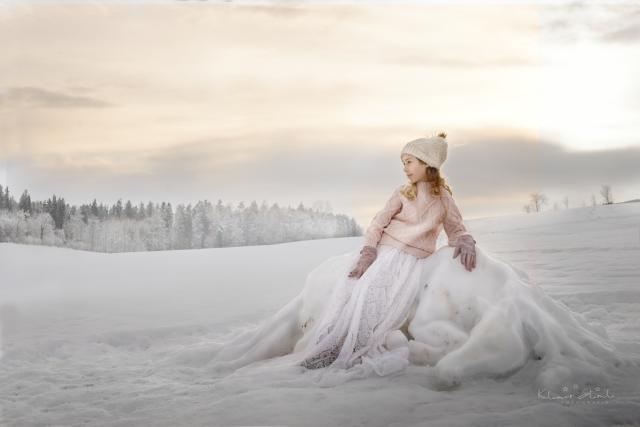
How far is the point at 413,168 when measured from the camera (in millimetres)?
3162

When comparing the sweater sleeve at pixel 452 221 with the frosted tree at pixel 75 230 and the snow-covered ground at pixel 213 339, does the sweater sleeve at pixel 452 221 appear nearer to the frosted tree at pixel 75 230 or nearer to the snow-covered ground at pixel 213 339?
the snow-covered ground at pixel 213 339

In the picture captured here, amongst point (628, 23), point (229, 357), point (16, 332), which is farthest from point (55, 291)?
point (628, 23)

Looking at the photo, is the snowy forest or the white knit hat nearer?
the white knit hat

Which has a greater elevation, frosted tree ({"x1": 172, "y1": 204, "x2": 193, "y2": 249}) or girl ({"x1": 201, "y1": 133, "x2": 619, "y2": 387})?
frosted tree ({"x1": 172, "y1": 204, "x2": 193, "y2": 249})

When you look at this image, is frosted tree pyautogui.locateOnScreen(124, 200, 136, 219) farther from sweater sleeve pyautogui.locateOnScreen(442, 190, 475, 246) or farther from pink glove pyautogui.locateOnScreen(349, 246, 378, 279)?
sweater sleeve pyautogui.locateOnScreen(442, 190, 475, 246)

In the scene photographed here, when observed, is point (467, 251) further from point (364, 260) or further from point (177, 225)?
point (177, 225)

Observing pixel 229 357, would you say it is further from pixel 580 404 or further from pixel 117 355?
pixel 580 404

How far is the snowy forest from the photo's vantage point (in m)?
11.2

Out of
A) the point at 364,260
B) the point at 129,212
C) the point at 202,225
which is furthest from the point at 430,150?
the point at 129,212

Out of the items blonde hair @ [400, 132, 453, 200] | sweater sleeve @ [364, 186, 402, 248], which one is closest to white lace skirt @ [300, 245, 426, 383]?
sweater sleeve @ [364, 186, 402, 248]

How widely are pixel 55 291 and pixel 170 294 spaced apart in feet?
4.70

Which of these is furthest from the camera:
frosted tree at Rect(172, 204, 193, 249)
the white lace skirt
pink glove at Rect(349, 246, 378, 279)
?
frosted tree at Rect(172, 204, 193, 249)

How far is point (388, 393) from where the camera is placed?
2383 mm

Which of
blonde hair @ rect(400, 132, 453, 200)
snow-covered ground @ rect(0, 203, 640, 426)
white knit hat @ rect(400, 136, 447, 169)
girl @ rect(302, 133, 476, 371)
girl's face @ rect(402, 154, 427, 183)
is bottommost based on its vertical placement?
snow-covered ground @ rect(0, 203, 640, 426)
